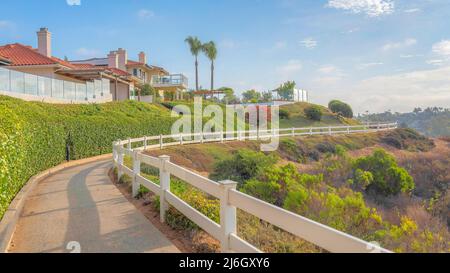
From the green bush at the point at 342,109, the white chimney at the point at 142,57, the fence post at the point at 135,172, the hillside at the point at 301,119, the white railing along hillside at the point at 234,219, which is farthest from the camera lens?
the green bush at the point at 342,109

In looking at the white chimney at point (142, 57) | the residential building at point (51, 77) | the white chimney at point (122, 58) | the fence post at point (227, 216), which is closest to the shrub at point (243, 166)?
the fence post at point (227, 216)

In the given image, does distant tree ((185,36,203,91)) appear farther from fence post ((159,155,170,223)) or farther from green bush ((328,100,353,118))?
fence post ((159,155,170,223))

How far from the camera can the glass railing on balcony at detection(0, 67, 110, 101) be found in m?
24.2

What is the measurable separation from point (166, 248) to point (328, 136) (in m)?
36.5

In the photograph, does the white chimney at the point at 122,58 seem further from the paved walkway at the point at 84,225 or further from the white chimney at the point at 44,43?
the paved walkway at the point at 84,225

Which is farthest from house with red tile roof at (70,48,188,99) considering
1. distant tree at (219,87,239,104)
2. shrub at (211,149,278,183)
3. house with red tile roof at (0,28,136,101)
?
shrub at (211,149,278,183)

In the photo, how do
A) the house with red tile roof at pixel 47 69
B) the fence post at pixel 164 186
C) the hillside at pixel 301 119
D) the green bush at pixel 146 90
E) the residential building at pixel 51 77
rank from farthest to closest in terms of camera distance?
the hillside at pixel 301 119 < the green bush at pixel 146 90 < the house with red tile roof at pixel 47 69 < the residential building at pixel 51 77 < the fence post at pixel 164 186

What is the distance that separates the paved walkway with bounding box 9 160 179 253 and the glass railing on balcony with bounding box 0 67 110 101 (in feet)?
49.4

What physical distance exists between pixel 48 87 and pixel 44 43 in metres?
9.19

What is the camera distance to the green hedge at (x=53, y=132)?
917cm

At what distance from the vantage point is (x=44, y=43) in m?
35.9

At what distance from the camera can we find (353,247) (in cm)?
319

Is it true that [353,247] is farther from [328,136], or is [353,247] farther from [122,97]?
[122,97]

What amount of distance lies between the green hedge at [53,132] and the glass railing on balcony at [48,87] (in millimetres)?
1789
